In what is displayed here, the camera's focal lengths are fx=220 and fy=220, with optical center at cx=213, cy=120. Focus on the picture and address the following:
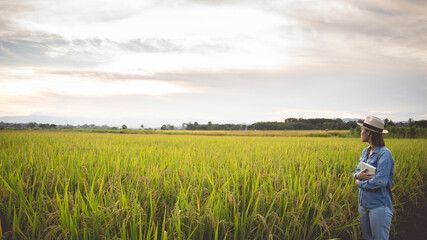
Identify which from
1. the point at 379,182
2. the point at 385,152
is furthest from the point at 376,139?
the point at 379,182

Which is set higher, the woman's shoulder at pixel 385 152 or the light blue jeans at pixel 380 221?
the woman's shoulder at pixel 385 152

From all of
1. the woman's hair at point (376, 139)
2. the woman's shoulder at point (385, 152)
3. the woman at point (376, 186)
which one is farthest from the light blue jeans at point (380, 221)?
the woman's hair at point (376, 139)

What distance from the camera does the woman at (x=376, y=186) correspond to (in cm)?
261

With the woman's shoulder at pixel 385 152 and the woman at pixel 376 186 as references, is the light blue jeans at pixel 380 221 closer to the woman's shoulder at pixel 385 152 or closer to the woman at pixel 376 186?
the woman at pixel 376 186

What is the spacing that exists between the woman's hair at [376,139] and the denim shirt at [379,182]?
67 millimetres

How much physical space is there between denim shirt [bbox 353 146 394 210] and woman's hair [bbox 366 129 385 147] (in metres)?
0.07

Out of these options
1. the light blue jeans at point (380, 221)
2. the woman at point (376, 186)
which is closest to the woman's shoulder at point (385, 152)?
the woman at point (376, 186)

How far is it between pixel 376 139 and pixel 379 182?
54cm

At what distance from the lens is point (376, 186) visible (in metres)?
2.59

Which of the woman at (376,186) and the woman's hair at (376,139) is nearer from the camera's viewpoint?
the woman at (376,186)

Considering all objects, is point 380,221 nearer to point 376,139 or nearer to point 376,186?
point 376,186

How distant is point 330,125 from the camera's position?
245 ft

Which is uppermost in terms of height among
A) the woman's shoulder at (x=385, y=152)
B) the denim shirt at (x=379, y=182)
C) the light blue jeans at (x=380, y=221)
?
the woman's shoulder at (x=385, y=152)

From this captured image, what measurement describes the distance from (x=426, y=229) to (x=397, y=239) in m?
0.82
